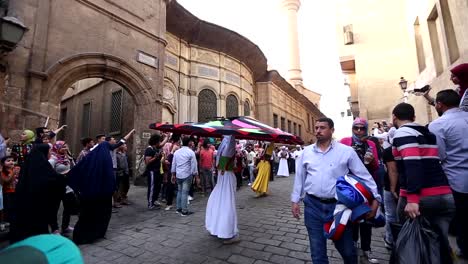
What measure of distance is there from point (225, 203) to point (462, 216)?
10.9 ft

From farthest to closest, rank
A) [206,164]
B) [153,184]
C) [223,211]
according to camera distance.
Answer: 1. [206,164]
2. [153,184]
3. [223,211]

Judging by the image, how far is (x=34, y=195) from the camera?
13.1ft

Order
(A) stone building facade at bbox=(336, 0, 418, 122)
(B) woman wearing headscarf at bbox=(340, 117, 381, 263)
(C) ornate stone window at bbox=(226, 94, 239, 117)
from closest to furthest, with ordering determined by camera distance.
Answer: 1. (B) woman wearing headscarf at bbox=(340, 117, 381, 263)
2. (A) stone building facade at bbox=(336, 0, 418, 122)
3. (C) ornate stone window at bbox=(226, 94, 239, 117)

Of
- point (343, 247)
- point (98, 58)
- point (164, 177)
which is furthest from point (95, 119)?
point (343, 247)

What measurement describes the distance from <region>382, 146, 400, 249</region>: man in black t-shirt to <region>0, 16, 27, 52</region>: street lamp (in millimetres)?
9038

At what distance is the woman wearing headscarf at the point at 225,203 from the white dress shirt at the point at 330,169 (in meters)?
1.99

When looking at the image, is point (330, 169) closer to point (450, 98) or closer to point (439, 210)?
point (439, 210)

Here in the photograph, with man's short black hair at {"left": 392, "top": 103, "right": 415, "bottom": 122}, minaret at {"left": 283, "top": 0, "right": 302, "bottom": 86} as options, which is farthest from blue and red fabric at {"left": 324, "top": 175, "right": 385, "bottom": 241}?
minaret at {"left": 283, "top": 0, "right": 302, "bottom": 86}

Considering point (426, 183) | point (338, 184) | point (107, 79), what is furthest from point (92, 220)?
point (107, 79)

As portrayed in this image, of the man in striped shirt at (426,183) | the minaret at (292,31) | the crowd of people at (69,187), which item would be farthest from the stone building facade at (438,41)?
the minaret at (292,31)

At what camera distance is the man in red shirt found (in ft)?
30.7

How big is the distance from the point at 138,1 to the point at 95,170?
33.4 ft

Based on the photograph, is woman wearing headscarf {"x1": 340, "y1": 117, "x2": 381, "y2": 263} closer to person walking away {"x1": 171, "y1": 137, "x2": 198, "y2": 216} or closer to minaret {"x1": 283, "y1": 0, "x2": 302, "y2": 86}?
person walking away {"x1": 171, "y1": 137, "x2": 198, "y2": 216}

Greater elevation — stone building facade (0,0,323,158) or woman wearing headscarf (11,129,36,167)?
stone building facade (0,0,323,158)
